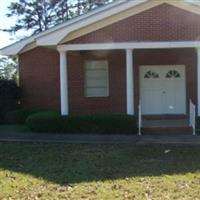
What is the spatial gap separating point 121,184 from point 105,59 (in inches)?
497

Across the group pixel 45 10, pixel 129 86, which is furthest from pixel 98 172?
pixel 45 10

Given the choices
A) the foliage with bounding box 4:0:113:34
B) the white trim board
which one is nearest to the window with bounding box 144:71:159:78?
the white trim board

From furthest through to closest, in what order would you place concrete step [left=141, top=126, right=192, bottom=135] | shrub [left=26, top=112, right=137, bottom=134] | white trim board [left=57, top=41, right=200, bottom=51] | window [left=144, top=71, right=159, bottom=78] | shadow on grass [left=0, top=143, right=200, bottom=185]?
1. window [left=144, top=71, right=159, bottom=78]
2. white trim board [left=57, top=41, right=200, bottom=51]
3. concrete step [left=141, top=126, right=192, bottom=135]
4. shrub [left=26, top=112, right=137, bottom=134]
5. shadow on grass [left=0, top=143, right=200, bottom=185]

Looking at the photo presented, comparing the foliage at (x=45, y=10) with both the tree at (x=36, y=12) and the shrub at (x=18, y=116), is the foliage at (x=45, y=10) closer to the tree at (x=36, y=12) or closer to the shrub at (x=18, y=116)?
the tree at (x=36, y=12)

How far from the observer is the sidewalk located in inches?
619

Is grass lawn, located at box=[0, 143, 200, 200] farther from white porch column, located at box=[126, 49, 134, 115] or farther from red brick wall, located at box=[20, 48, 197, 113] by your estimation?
red brick wall, located at box=[20, 48, 197, 113]

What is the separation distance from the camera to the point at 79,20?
1945 cm

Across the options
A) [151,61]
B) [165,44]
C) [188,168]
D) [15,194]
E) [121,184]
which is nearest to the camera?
[15,194]

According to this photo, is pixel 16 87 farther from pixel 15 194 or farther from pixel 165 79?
pixel 15 194

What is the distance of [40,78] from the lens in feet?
76.9

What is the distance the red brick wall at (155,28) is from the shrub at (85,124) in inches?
114

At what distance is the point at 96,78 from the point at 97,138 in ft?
21.0

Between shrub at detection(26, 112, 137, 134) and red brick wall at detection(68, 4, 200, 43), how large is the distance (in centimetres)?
289

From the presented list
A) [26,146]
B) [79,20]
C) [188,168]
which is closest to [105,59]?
[79,20]
